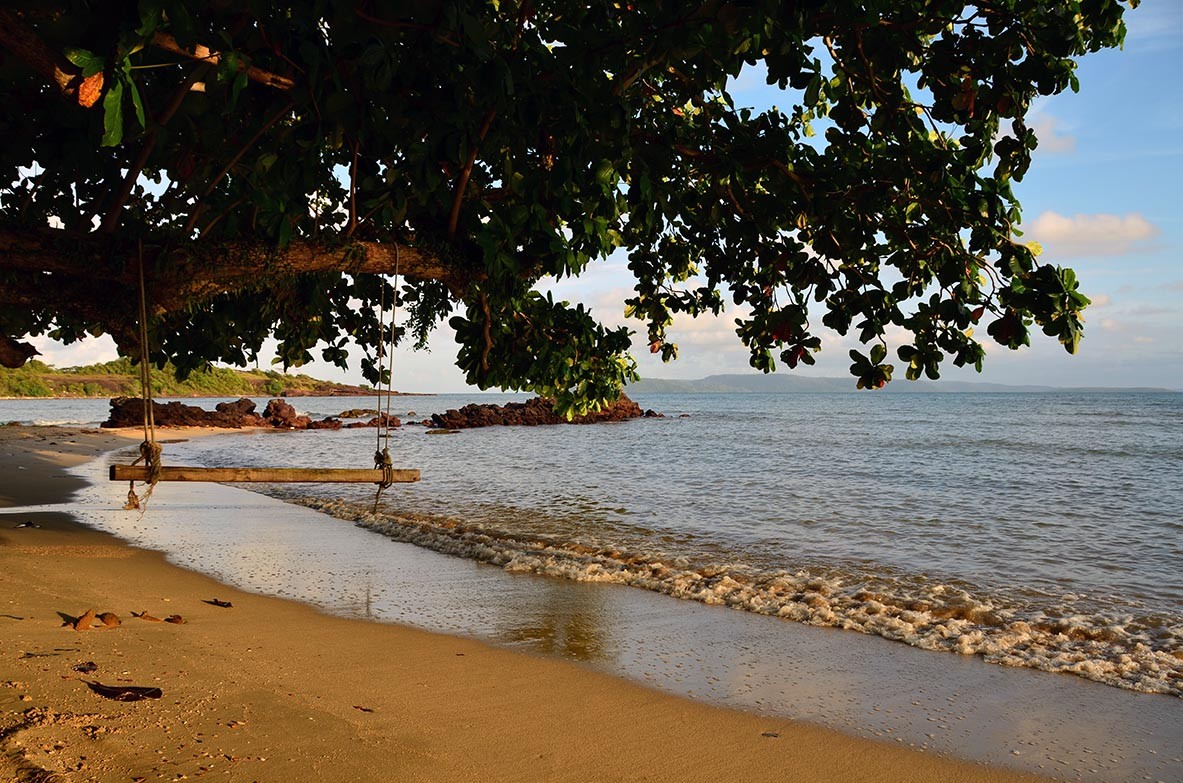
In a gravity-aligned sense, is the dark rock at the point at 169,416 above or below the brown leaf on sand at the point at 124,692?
above

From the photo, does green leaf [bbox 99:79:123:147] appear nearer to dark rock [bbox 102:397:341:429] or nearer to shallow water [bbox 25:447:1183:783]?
shallow water [bbox 25:447:1183:783]

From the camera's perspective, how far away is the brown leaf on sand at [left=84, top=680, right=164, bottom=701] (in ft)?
13.6

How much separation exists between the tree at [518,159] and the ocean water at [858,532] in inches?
106

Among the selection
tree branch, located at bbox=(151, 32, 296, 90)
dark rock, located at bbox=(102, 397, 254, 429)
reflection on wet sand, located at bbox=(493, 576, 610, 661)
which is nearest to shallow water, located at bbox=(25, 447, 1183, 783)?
reflection on wet sand, located at bbox=(493, 576, 610, 661)

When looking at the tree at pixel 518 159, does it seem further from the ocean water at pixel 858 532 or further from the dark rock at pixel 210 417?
the dark rock at pixel 210 417

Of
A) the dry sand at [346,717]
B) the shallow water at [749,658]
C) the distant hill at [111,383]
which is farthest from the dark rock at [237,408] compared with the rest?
the distant hill at [111,383]

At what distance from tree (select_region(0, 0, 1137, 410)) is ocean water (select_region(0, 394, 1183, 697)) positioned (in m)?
2.70

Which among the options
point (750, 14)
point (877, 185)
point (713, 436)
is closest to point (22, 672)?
point (750, 14)

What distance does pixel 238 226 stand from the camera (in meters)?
6.37

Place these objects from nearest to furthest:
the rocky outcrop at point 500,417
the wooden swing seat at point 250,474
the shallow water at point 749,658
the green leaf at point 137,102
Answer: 1. the green leaf at point 137,102
2. the shallow water at point 749,658
3. the wooden swing seat at point 250,474
4. the rocky outcrop at point 500,417

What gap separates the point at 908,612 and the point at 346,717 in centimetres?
540

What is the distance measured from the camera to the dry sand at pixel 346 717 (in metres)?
3.62

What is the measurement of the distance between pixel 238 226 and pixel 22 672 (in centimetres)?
355

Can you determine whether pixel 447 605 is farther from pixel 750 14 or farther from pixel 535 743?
pixel 750 14
